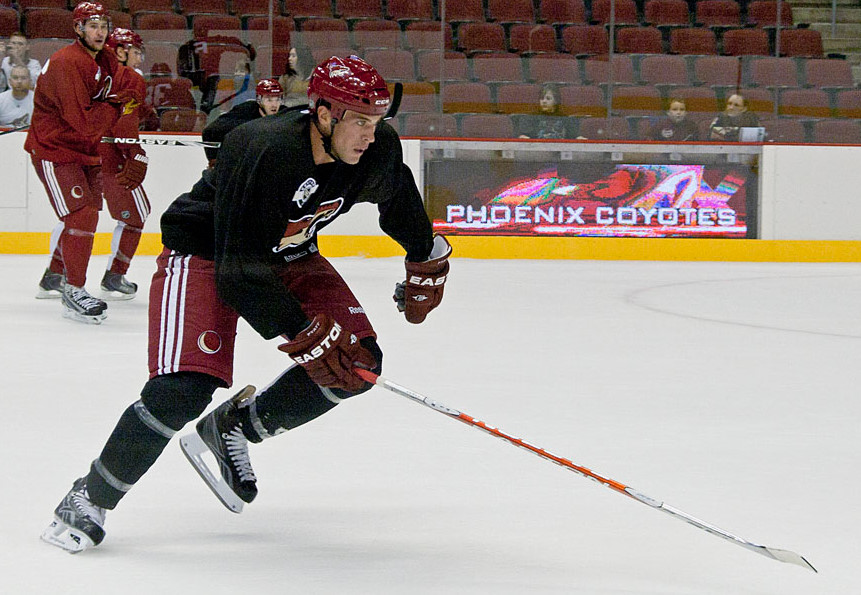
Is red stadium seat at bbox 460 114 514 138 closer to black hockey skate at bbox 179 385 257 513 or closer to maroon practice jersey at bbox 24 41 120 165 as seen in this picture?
maroon practice jersey at bbox 24 41 120 165

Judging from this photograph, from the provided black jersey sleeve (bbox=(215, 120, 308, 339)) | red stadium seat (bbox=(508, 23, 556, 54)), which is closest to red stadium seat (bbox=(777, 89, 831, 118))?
red stadium seat (bbox=(508, 23, 556, 54))

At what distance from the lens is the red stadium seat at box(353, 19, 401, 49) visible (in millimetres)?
8016

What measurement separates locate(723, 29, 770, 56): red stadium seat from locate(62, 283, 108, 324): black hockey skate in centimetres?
545

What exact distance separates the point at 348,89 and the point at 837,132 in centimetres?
716

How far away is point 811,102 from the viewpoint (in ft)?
27.5

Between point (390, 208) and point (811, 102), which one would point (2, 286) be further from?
point (811, 102)

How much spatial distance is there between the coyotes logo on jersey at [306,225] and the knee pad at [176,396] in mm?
265

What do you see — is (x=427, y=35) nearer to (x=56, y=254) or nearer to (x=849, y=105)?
(x=849, y=105)

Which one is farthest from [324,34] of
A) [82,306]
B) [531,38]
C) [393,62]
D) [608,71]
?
[82,306]

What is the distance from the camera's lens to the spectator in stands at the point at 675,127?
8180mm

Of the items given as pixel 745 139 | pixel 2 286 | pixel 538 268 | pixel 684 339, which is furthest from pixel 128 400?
pixel 745 139

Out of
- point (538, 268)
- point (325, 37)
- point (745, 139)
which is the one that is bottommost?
point (538, 268)

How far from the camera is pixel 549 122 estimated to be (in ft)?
26.8

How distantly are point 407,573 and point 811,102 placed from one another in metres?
7.26
